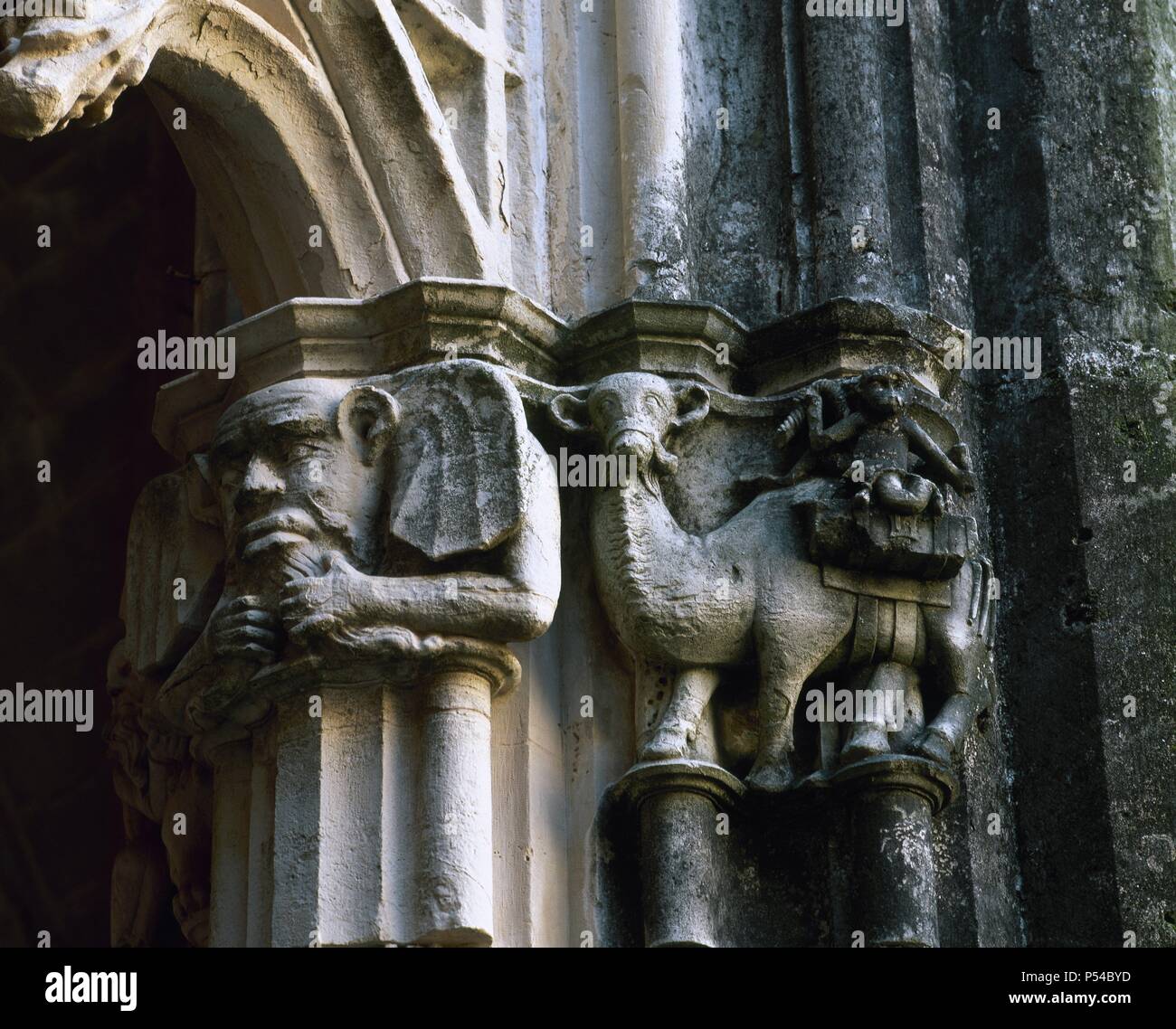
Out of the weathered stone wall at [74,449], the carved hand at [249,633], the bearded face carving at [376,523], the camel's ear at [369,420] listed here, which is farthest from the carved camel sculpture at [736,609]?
the weathered stone wall at [74,449]

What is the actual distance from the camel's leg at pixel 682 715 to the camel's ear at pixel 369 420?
58cm

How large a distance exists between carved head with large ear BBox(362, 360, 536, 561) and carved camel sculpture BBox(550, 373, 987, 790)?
18cm

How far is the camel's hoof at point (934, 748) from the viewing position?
4.46m

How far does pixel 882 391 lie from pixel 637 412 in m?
0.39

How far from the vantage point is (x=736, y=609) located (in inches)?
178

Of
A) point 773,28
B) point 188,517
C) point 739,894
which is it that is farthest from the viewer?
point 773,28

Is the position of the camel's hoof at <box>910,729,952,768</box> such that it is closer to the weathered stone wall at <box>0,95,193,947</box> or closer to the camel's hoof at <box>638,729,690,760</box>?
the camel's hoof at <box>638,729,690,760</box>

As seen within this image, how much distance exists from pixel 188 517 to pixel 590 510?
26.9 inches

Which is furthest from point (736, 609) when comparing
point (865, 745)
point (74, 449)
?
point (74, 449)

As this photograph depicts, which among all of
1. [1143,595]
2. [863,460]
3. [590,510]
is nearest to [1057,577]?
[1143,595]

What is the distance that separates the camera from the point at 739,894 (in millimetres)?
A: 4488

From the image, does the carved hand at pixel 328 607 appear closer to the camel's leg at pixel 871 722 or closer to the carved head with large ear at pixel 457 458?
the carved head with large ear at pixel 457 458
